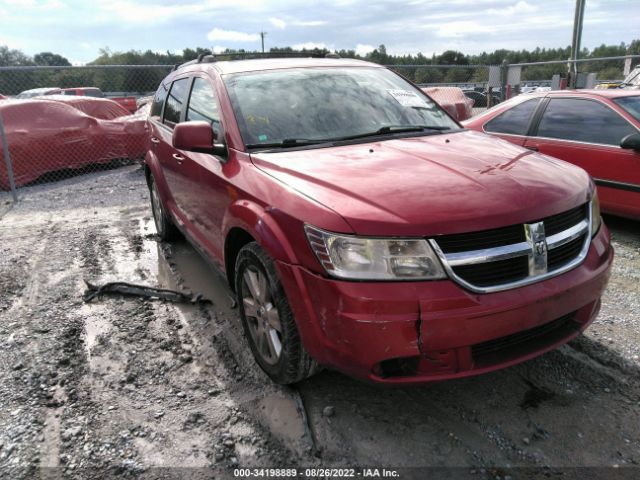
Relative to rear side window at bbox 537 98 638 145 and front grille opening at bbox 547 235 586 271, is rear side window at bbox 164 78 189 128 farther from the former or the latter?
rear side window at bbox 537 98 638 145

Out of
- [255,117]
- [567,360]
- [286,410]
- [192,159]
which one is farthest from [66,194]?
[567,360]

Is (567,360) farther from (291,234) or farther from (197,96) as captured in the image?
(197,96)

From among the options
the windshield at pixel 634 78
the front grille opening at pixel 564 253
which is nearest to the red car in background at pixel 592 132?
the front grille opening at pixel 564 253

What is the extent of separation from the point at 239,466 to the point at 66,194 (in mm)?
7614

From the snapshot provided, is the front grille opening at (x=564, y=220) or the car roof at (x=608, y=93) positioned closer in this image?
the front grille opening at (x=564, y=220)

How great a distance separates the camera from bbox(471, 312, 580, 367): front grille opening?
224 centimetres

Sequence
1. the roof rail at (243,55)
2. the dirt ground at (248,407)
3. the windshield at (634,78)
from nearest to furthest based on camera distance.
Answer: the dirt ground at (248,407) < the roof rail at (243,55) < the windshield at (634,78)

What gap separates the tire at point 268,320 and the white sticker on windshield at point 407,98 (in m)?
1.61

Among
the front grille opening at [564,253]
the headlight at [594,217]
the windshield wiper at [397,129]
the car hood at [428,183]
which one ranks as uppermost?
the windshield wiper at [397,129]

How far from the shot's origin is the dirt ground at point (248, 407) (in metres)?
2.29

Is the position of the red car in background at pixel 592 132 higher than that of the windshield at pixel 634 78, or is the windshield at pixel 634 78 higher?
the windshield at pixel 634 78

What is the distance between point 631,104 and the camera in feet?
17.1

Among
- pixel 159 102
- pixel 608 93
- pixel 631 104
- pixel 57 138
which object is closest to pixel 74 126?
pixel 57 138

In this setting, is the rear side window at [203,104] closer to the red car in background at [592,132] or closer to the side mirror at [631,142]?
the red car in background at [592,132]
